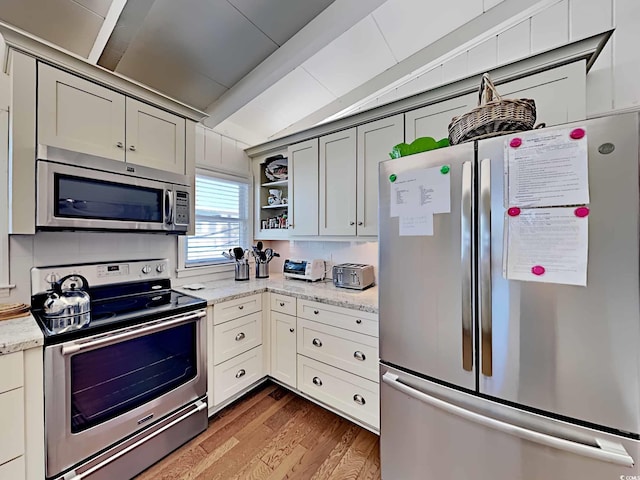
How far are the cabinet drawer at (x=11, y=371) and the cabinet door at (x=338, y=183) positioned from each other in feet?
6.24

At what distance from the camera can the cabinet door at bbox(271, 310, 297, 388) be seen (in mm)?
2137

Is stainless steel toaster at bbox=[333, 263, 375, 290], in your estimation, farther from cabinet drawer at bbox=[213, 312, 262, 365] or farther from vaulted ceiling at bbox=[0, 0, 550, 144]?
vaulted ceiling at bbox=[0, 0, 550, 144]

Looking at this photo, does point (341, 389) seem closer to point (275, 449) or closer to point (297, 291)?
point (275, 449)

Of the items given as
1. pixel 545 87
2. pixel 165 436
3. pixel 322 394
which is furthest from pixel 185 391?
pixel 545 87

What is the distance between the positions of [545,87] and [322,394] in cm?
238

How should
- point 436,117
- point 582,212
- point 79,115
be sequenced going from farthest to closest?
point 436,117 < point 79,115 < point 582,212

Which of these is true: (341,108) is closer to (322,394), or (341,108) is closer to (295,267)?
(295,267)

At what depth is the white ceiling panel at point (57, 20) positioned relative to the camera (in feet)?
4.58

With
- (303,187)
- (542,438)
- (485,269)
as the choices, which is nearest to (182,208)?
(303,187)

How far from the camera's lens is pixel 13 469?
44.0 inches

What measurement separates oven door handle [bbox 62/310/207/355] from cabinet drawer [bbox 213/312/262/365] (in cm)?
25

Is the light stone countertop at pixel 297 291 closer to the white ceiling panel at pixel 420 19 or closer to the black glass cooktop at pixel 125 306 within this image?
the black glass cooktop at pixel 125 306

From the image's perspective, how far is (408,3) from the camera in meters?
1.62

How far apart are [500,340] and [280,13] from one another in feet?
6.89
